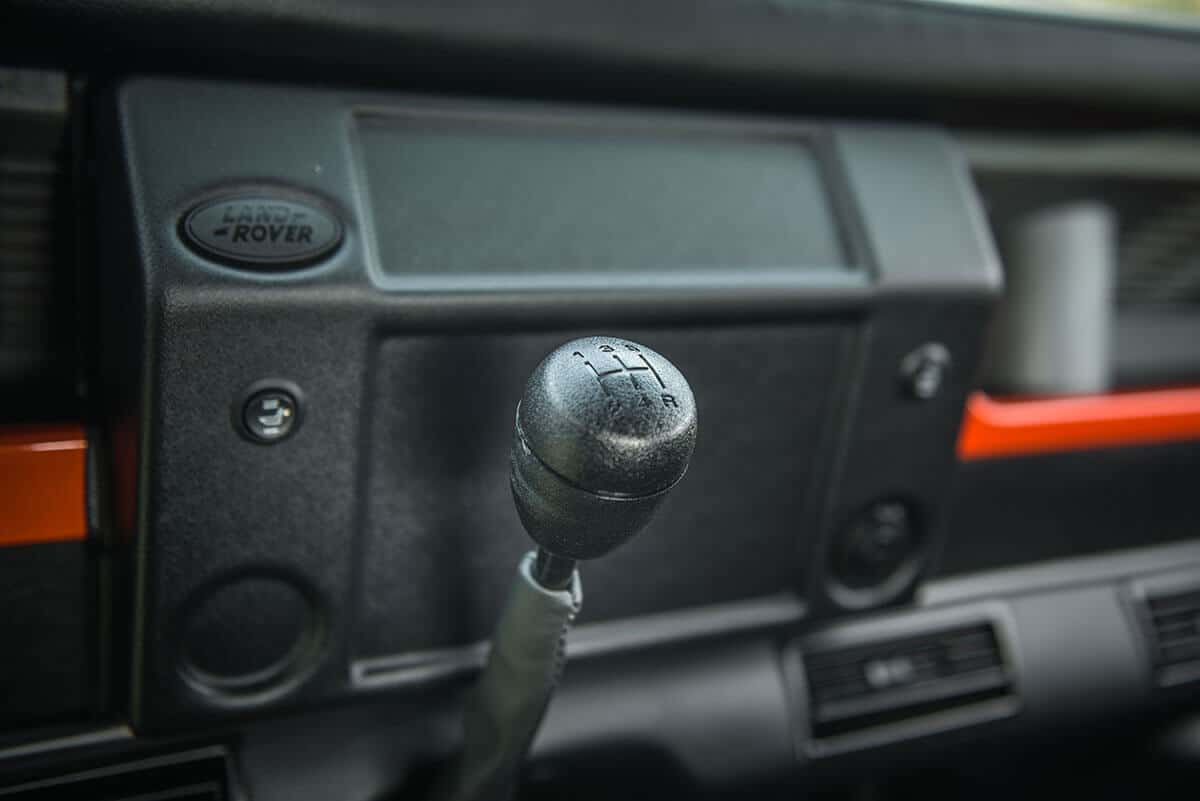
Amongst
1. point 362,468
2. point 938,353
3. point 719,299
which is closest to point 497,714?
point 362,468

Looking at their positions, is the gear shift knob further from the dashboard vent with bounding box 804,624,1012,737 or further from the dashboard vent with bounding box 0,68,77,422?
the dashboard vent with bounding box 804,624,1012,737

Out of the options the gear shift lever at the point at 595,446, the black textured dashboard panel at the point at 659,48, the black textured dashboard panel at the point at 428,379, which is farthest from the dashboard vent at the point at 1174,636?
the gear shift lever at the point at 595,446

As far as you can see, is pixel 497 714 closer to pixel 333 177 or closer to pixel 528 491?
pixel 528 491

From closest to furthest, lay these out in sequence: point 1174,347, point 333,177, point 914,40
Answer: point 333,177
point 914,40
point 1174,347

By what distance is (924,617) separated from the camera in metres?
0.98

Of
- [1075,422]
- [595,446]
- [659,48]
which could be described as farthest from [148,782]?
[1075,422]

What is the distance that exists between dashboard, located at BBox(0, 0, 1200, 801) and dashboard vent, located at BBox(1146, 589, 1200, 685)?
18 centimetres

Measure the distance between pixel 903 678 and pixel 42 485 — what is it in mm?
702

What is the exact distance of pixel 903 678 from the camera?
958 mm

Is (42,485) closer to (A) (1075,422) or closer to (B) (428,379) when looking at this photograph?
(B) (428,379)

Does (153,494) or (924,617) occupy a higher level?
(153,494)

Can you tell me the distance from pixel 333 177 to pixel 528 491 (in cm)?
24

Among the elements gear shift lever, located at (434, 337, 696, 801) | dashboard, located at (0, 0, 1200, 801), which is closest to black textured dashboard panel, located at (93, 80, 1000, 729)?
dashboard, located at (0, 0, 1200, 801)

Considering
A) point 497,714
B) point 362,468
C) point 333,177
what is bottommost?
point 497,714
